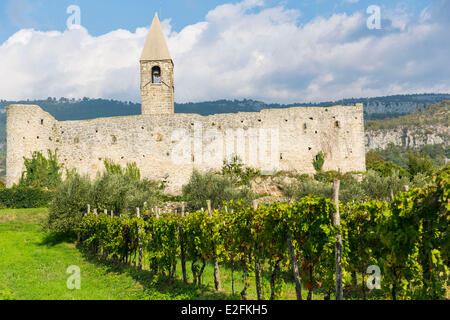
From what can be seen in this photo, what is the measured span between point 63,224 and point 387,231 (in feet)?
55.5

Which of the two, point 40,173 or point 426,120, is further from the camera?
point 426,120

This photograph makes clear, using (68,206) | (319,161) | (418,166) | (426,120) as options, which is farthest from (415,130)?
(68,206)

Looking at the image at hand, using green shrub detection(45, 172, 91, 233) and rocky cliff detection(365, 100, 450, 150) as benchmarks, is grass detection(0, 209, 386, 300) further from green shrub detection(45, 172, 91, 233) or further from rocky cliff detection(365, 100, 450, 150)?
rocky cliff detection(365, 100, 450, 150)

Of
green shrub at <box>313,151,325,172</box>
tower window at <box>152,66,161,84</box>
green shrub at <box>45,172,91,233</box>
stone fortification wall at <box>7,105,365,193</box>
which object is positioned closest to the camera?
Answer: green shrub at <box>45,172,91,233</box>

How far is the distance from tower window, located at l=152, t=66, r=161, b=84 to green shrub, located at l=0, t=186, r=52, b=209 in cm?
1526

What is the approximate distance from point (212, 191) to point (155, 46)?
63.0 feet

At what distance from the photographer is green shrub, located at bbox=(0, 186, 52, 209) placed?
2791cm

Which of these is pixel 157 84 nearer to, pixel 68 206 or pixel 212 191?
pixel 212 191

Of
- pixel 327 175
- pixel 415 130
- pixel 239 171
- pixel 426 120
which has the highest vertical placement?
pixel 426 120

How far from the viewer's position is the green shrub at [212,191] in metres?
23.0

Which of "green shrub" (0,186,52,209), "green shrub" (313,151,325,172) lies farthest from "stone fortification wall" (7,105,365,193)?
"green shrub" (0,186,52,209)

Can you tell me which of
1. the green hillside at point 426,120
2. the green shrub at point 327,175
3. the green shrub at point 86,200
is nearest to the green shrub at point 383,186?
the green shrub at point 327,175

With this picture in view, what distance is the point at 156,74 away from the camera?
1442 inches
